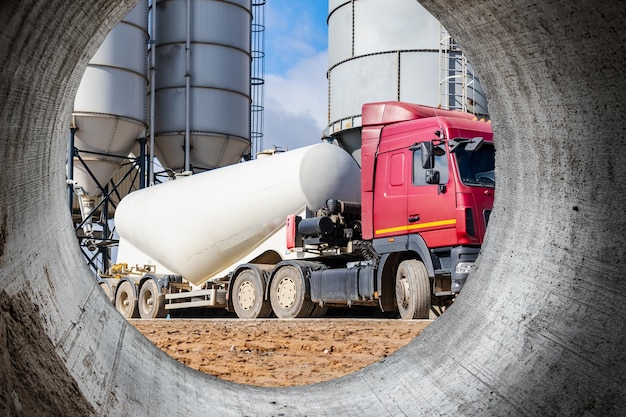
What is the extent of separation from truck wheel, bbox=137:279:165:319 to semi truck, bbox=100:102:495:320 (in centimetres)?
3

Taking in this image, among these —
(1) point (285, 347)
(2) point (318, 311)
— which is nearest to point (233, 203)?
(2) point (318, 311)

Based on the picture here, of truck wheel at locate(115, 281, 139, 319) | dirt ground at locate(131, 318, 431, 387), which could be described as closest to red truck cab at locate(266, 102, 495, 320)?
dirt ground at locate(131, 318, 431, 387)

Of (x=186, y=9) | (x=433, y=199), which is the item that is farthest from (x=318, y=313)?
(x=186, y=9)

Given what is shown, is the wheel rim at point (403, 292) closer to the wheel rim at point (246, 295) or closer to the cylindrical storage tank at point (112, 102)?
the wheel rim at point (246, 295)

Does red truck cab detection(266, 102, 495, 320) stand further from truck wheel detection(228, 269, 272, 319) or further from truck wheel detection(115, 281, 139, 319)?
truck wheel detection(115, 281, 139, 319)

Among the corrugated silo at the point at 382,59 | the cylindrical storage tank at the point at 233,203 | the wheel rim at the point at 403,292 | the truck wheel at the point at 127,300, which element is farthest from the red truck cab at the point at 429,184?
the truck wheel at the point at 127,300

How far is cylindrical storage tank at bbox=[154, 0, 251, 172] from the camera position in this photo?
25.5 m

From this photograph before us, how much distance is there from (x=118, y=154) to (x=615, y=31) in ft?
73.7

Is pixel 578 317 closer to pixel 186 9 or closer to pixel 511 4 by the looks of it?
pixel 511 4

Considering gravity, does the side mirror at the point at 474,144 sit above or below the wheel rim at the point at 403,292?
above

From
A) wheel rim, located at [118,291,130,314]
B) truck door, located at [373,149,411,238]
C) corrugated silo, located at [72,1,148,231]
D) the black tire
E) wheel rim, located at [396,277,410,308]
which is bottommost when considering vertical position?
wheel rim, located at [118,291,130,314]

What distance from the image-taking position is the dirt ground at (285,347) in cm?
662

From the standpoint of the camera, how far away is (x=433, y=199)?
1105 centimetres

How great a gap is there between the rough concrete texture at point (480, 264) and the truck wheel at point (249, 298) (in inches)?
408
